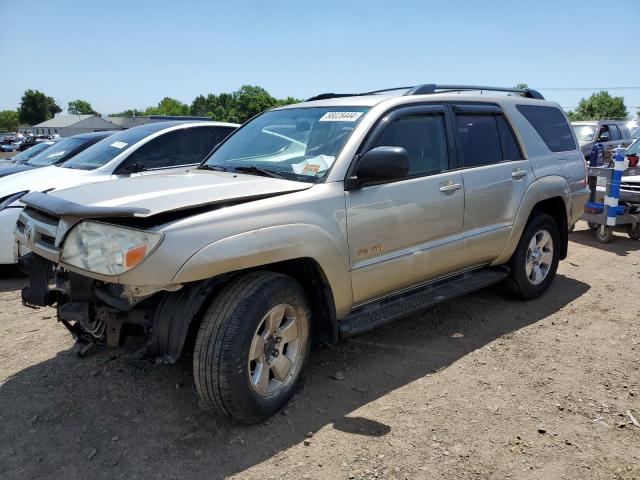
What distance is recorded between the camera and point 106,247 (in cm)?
263

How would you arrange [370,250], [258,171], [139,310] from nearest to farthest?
[139,310]
[370,250]
[258,171]

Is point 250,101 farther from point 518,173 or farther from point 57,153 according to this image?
point 518,173

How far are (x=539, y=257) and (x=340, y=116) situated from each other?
2.70 metres

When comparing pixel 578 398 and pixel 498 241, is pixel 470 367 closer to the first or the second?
pixel 578 398

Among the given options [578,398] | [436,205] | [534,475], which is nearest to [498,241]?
[436,205]

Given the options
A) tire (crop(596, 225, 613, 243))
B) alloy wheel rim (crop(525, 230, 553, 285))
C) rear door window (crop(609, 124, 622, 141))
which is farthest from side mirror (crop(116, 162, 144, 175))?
rear door window (crop(609, 124, 622, 141))

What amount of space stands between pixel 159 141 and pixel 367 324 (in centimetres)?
427

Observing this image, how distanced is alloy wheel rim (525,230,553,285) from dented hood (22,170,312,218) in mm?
2809

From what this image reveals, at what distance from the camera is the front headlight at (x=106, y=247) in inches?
99.9

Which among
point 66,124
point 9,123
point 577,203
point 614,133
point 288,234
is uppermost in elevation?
point 9,123

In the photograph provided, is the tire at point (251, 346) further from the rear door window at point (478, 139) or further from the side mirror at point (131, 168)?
the side mirror at point (131, 168)

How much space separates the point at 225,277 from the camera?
9.34 feet

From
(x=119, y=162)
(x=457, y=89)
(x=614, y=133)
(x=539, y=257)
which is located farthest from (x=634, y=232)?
(x=614, y=133)

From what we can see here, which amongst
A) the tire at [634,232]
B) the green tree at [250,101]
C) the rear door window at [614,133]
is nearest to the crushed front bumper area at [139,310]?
the tire at [634,232]
